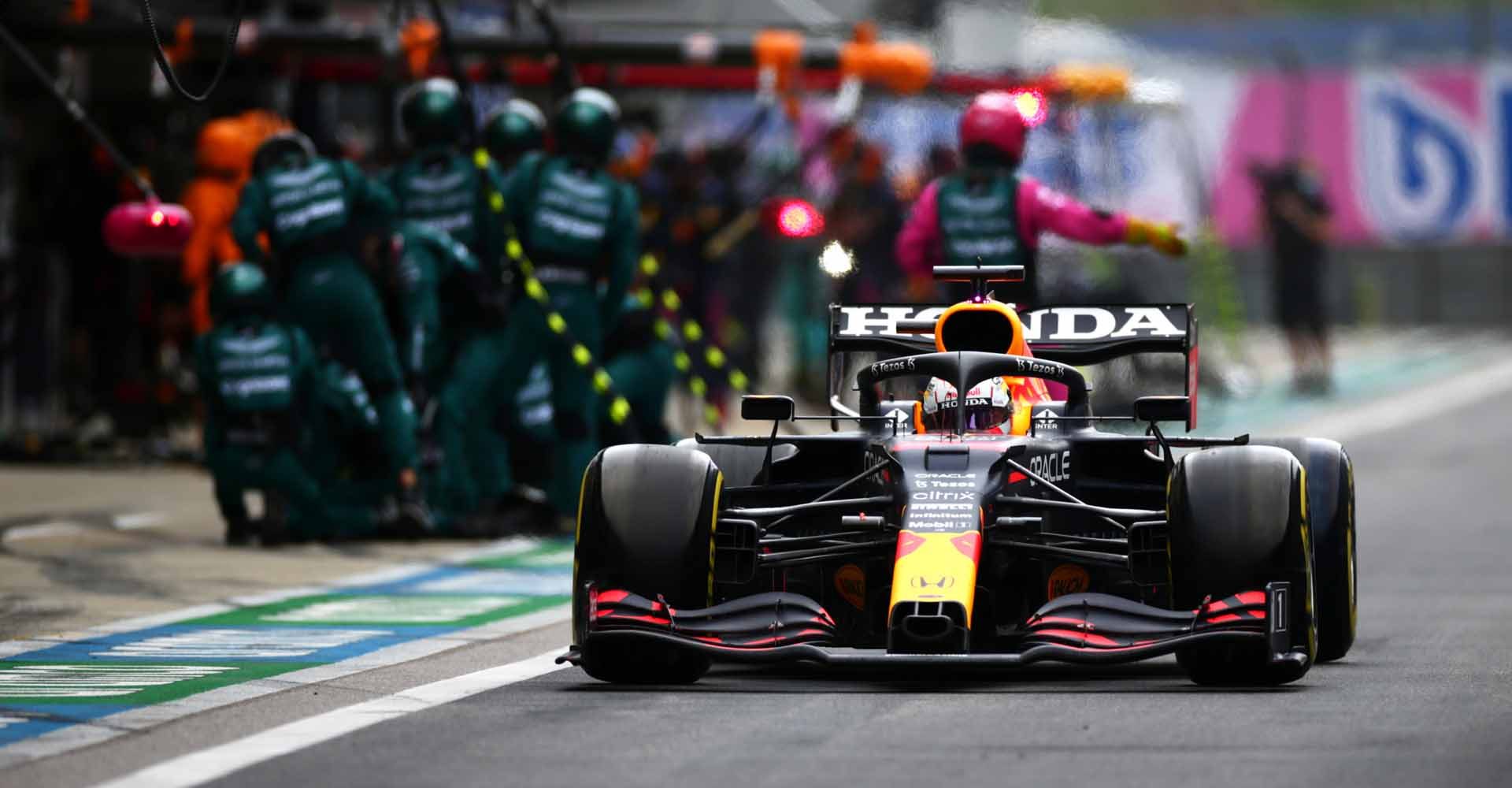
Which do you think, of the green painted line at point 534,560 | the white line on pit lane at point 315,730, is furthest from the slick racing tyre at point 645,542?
the green painted line at point 534,560

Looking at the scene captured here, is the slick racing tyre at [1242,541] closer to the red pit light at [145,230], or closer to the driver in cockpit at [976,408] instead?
the driver in cockpit at [976,408]

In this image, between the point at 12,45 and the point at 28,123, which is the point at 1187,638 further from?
the point at 28,123

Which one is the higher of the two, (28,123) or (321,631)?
(28,123)

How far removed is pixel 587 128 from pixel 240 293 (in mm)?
1876

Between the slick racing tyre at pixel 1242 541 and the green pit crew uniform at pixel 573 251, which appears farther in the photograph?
the green pit crew uniform at pixel 573 251

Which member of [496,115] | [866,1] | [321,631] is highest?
[866,1]

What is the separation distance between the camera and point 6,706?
28.8ft

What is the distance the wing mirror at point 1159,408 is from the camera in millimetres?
9320

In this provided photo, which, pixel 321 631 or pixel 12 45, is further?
pixel 12 45

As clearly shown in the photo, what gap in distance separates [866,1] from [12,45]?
19.7 meters

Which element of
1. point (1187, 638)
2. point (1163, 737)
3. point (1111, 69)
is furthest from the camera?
point (1111, 69)

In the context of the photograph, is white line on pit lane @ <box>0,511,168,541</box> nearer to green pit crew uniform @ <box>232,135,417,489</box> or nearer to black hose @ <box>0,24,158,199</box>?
green pit crew uniform @ <box>232,135,417,489</box>

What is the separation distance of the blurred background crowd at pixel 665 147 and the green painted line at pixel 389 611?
6.19 ft

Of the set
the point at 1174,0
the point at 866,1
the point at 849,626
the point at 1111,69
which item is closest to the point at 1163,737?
the point at 849,626
